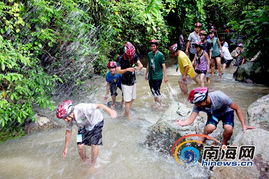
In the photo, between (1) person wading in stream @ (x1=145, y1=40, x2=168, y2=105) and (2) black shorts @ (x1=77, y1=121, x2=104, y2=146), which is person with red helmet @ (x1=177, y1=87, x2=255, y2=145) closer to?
(2) black shorts @ (x1=77, y1=121, x2=104, y2=146)

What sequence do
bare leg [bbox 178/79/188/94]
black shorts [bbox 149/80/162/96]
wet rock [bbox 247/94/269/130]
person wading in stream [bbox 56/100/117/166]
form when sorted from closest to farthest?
person wading in stream [bbox 56/100/117/166], wet rock [bbox 247/94/269/130], black shorts [bbox 149/80/162/96], bare leg [bbox 178/79/188/94]

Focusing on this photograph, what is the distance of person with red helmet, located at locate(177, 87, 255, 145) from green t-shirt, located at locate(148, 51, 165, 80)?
105 inches

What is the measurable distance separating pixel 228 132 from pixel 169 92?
478cm

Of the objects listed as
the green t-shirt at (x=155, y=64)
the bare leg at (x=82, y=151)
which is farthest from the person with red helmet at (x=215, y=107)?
the green t-shirt at (x=155, y=64)

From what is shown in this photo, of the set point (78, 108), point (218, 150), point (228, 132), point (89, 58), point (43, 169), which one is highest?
point (89, 58)

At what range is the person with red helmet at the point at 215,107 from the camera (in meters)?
3.52

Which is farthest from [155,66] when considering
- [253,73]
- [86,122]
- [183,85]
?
[253,73]

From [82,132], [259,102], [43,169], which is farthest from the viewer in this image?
[259,102]

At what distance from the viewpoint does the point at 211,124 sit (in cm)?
396

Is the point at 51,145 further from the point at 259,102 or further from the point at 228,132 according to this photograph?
the point at 259,102

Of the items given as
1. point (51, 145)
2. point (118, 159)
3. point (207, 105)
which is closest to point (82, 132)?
point (118, 159)

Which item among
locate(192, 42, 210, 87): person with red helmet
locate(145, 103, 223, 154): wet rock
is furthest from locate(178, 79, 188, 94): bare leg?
locate(145, 103, 223, 154): wet rock

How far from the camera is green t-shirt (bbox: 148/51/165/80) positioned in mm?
6297

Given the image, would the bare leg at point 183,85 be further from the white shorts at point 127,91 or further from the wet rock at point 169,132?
the wet rock at point 169,132
